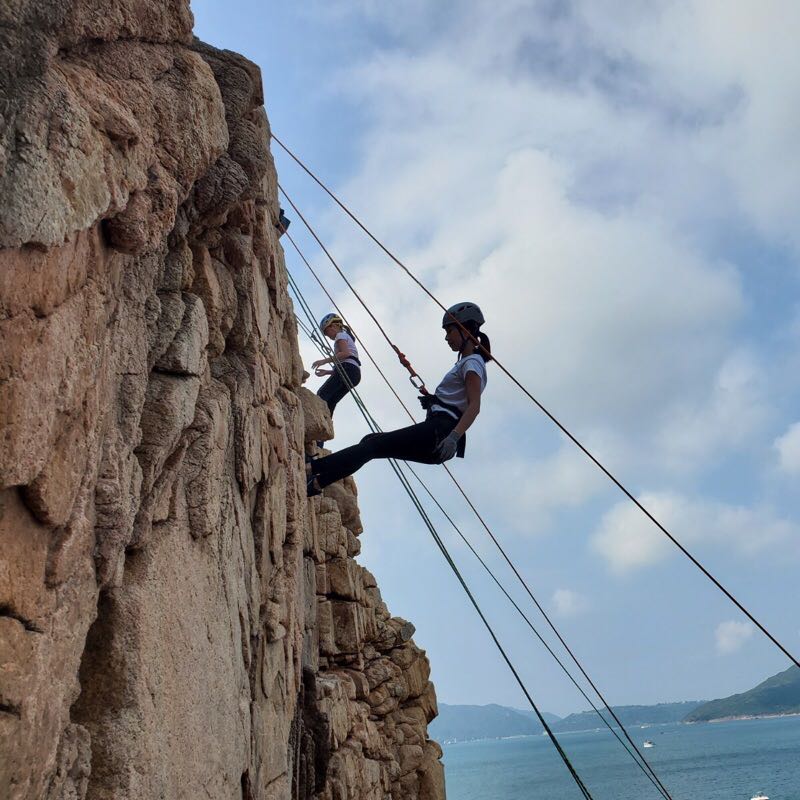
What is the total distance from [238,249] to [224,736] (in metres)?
3.40

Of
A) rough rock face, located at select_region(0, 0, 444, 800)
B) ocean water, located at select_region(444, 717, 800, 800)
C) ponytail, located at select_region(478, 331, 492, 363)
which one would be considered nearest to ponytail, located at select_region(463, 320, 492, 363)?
ponytail, located at select_region(478, 331, 492, 363)

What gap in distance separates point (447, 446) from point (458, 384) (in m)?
0.63

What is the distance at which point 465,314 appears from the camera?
28.6ft

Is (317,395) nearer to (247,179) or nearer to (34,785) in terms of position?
(247,179)

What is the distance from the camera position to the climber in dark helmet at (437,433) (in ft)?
26.8

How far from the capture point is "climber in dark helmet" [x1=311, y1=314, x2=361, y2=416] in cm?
1066

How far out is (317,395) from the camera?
33.3 feet

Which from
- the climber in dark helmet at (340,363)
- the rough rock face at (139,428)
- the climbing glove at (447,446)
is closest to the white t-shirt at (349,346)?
the climber in dark helmet at (340,363)

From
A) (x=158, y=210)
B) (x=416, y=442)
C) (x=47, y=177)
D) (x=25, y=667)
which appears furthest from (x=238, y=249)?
(x=25, y=667)

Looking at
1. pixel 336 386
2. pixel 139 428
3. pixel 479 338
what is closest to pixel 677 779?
pixel 336 386

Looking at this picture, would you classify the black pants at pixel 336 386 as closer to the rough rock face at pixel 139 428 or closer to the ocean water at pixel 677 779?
the rough rock face at pixel 139 428

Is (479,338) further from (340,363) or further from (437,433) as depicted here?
(340,363)

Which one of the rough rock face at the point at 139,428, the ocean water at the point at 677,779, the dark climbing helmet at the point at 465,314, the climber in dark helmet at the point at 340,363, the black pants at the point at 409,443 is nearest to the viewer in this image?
the rough rock face at the point at 139,428

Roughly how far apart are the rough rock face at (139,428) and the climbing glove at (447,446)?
144 cm
